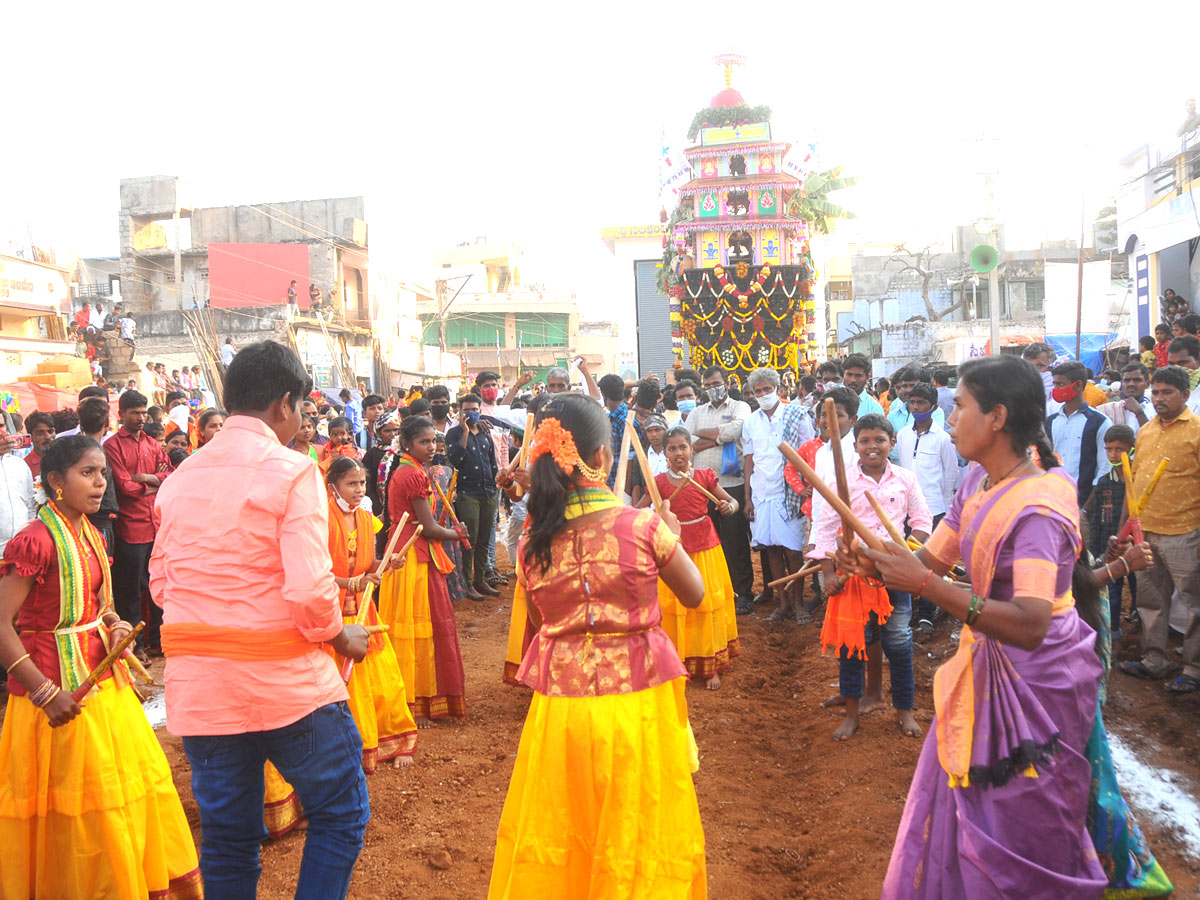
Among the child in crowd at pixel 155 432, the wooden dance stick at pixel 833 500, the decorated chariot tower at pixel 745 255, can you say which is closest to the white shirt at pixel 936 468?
the wooden dance stick at pixel 833 500

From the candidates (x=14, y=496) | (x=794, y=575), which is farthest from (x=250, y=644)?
(x=14, y=496)

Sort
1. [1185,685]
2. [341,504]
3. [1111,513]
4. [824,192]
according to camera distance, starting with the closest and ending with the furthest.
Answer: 1. [341,504]
2. [1185,685]
3. [1111,513]
4. [824,192]

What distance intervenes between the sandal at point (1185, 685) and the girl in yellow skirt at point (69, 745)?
553cm

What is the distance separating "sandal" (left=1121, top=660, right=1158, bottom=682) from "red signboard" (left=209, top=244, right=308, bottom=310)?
2952 centimetres

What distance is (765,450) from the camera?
8.34m

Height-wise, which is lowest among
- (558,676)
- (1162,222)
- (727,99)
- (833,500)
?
(558,676)

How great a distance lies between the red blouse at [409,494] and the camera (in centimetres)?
546

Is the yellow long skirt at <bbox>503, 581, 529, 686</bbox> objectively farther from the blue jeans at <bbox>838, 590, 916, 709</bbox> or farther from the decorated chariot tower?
the decorated chariot tower

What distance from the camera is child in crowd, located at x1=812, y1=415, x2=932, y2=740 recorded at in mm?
5074

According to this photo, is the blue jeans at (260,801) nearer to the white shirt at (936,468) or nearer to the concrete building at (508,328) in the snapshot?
the white shirt at (936,468)

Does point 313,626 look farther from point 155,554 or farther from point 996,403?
point 996,403

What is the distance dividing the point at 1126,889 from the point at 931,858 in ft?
→ 2.71

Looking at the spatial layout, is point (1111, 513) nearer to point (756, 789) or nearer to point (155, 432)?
point (756, 789)

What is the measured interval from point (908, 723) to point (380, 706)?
116 inches
